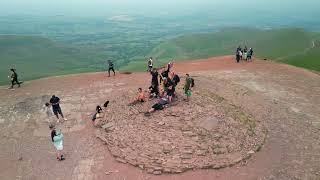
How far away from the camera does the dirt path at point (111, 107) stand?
17.6m

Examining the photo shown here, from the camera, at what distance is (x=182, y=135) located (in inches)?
762

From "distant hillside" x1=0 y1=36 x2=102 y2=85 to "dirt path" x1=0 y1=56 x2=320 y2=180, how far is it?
78.2 meters

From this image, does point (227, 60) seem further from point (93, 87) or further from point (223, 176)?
point (223, 176)

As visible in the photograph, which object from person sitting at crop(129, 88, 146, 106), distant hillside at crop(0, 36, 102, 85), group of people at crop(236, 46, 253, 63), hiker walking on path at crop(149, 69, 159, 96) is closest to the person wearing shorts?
hiker walking on path at crop(149, 69, 159, 96)

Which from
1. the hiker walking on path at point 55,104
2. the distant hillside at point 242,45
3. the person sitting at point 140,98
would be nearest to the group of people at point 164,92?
the person sitting at point 140,98

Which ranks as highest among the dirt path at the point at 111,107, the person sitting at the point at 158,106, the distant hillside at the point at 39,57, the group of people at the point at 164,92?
the group of people at the point at 164,92

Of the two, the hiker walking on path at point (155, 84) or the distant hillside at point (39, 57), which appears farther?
the distant hillside at point (39, 57)

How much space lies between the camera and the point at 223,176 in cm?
1694

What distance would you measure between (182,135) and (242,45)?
12127 cm

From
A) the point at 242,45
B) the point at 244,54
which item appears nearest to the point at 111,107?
the point at 244,54

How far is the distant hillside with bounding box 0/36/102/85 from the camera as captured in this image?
112812mm

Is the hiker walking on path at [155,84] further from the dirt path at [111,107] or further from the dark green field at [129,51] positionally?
the dark green field at [129,51]

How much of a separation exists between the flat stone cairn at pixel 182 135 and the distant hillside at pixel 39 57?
86999 mm

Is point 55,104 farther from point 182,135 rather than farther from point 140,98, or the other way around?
point 182,135
